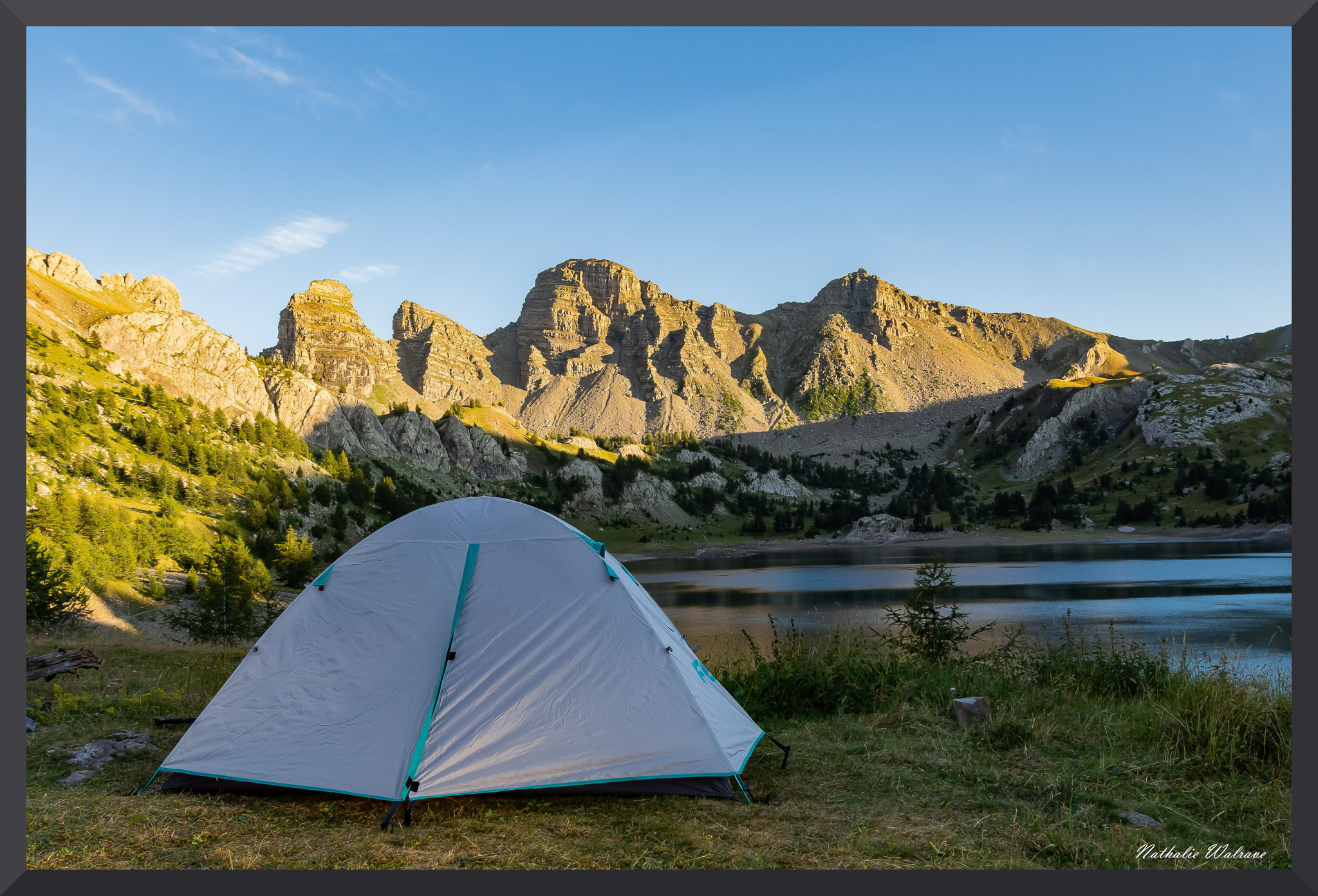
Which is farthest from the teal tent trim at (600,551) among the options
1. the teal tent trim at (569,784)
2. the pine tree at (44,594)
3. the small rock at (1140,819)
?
the pine tree at (44,594)

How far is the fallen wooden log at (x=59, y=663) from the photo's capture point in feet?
36.7

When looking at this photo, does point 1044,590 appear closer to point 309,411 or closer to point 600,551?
point 600,551

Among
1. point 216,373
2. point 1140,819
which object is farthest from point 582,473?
point 1140,819

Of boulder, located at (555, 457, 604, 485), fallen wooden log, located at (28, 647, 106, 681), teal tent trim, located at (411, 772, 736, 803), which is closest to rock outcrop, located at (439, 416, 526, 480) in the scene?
boulder, located at (555, 457, 604, 485)

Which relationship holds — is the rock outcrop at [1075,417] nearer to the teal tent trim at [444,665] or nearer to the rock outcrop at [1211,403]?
the rock outcrop at [1211,403]

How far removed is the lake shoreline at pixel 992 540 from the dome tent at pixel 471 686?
89040mm

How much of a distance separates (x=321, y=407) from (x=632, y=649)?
127 meters

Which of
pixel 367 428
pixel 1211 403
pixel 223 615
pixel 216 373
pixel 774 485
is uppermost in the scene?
pixel 216 373

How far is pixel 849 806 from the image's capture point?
6.70 m

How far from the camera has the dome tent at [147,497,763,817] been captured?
22.1 feet

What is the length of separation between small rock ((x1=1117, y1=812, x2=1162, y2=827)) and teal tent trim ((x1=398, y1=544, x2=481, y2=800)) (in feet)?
20.5

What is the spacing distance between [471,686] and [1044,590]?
159 feet

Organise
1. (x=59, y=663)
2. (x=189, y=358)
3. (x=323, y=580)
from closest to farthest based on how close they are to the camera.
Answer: (x=323, y=580) → (x=59, y=663) → (x=189, y=358)
